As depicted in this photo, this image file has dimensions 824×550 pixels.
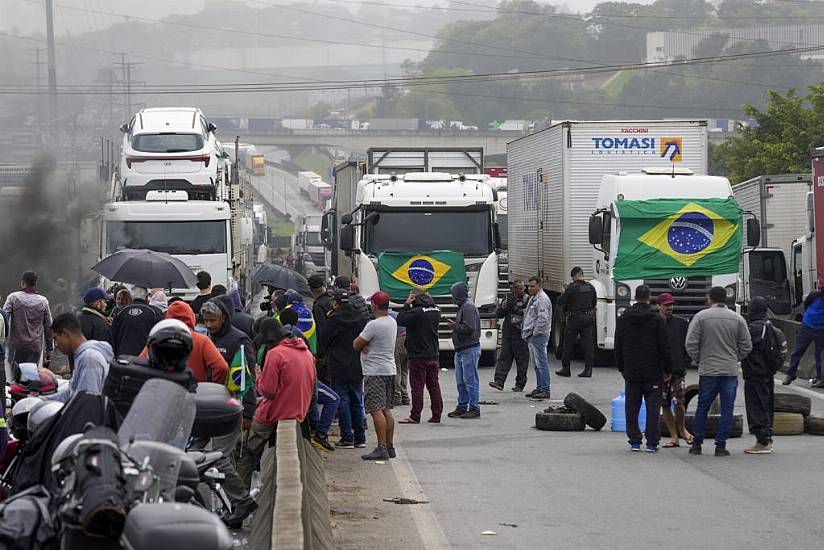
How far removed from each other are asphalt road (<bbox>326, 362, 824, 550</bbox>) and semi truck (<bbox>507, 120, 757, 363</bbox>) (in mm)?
7837

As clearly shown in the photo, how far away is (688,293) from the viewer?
2477cm

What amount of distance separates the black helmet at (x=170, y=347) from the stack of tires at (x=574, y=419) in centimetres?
1101

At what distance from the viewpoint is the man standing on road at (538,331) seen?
20.9 m

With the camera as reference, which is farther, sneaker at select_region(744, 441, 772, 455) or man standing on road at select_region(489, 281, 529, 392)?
man standing on road at select_region(489, 281, 529, 392)

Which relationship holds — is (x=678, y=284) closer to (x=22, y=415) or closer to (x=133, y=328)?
(x=133, y=328)

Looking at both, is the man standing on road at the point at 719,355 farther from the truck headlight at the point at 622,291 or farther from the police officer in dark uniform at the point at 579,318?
the truck headlight at the point at 622,291

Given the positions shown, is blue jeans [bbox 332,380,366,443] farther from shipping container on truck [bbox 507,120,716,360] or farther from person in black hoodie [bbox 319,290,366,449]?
shipping container on truck [bbox 507,120,716,360]

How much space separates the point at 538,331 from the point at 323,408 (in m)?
6.59

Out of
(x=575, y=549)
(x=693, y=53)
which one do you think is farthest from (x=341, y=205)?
(x=693, y=53)

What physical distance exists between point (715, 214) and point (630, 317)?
33.0ft

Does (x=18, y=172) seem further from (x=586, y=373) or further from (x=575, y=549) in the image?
(x=575, y=549)

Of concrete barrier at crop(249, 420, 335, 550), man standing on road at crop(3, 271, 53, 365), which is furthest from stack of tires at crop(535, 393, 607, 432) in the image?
man standing on road at crop(3, 271, 53, 365)

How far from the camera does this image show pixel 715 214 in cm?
2473

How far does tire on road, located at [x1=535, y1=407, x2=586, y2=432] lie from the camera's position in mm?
17297
